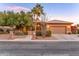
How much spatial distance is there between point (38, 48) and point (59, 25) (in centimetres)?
86

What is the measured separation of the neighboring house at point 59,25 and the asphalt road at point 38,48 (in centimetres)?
33

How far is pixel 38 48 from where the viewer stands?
10664 millimetres

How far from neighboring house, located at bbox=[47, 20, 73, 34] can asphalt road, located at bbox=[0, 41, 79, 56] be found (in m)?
0.33

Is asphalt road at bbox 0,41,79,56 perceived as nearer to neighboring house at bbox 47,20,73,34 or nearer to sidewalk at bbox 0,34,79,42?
sidewalk at bbox 0,34,79,42

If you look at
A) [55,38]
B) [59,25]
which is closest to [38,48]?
[55,38]

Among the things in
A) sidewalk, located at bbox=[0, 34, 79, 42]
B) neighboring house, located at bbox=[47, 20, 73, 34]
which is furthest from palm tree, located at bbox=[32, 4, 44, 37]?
sidewalk, located at bbox=[0, 34, 79, 42]

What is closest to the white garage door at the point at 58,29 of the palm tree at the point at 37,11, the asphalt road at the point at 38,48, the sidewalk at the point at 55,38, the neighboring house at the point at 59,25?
the neighboring house at the point at 59,25

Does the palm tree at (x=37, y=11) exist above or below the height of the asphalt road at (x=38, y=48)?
above

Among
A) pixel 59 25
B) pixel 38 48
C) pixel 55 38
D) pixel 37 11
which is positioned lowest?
pixel 38 48

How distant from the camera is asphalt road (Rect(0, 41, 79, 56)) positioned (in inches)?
417

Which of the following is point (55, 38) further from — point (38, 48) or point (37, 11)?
point (37, 11)

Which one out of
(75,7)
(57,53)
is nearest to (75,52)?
(57,53)

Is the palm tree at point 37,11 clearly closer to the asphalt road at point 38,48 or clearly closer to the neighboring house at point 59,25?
the neighboring house at point 59,25

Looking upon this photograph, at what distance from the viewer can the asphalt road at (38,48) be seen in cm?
1060
